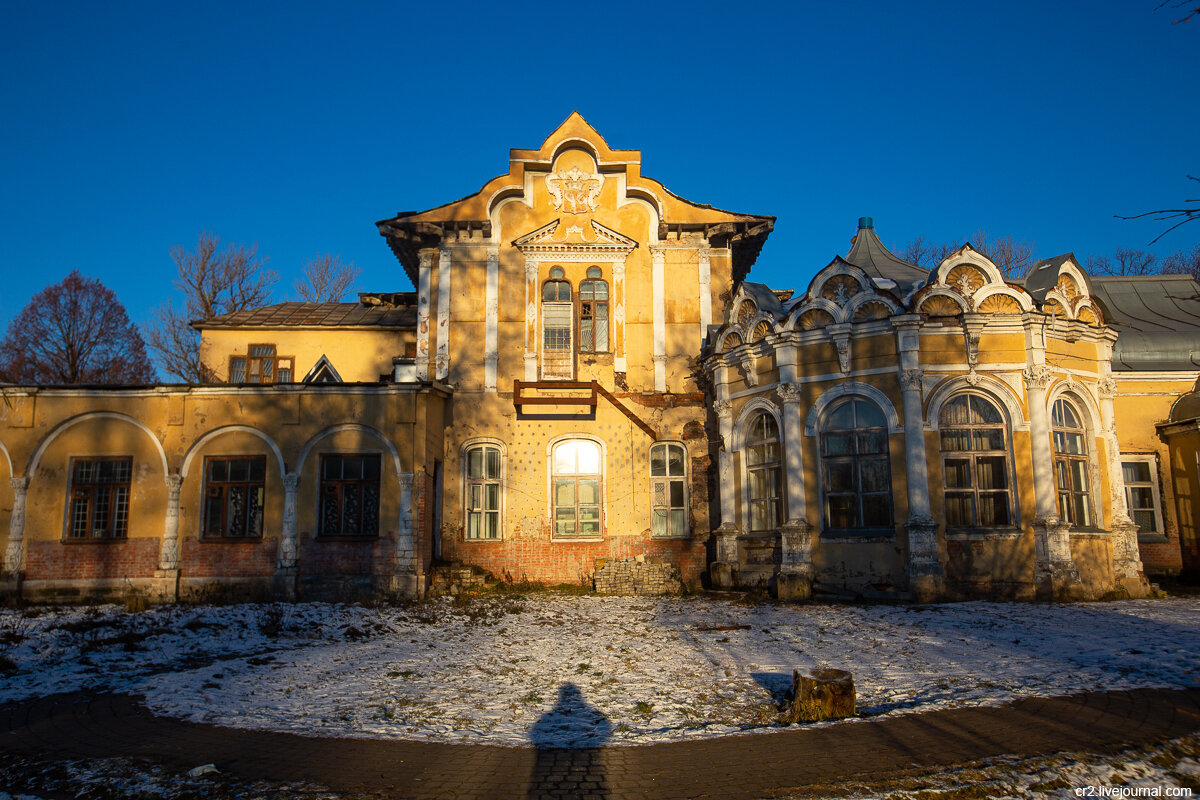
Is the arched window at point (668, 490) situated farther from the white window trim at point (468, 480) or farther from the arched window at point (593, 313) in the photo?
the white window trim at point (468, 480)

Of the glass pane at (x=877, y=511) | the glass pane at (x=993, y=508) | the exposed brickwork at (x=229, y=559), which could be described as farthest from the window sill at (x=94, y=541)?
the glass pane at (x=993, y=508)

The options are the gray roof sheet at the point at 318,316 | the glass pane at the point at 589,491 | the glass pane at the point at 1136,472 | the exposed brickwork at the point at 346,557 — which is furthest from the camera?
the gray roof sheet at the point at 318,316

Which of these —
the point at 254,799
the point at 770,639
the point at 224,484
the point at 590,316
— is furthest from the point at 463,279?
the point at 254,799

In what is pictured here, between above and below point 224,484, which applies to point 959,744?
below

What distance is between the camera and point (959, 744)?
5961 mm

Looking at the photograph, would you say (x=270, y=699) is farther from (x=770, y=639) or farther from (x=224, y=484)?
(x=224, y=484)

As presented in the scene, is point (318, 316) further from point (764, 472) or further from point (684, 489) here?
point (764, 472)

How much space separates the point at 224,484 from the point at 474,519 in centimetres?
519

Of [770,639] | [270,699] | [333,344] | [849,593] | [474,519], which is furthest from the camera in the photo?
[333,344]

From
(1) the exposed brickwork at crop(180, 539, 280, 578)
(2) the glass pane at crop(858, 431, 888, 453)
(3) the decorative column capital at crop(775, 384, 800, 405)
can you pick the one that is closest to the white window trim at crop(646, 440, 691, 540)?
(3) the decorative column capital at crop(775, 384, 800, 405)

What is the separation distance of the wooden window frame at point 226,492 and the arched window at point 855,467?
11.2 m

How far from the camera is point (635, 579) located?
1700 cm

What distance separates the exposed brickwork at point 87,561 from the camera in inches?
648

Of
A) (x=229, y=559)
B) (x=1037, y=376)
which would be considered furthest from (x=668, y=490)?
(x=229, y=559)
